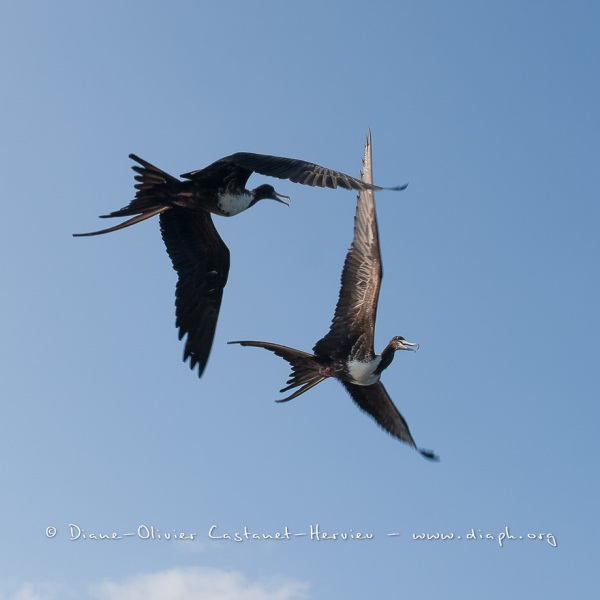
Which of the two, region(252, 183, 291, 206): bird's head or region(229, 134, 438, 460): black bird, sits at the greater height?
region(252, 183, 291, 206): bird's head

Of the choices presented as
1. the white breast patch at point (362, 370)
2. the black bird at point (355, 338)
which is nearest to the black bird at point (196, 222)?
the black bird at point (355, 338)

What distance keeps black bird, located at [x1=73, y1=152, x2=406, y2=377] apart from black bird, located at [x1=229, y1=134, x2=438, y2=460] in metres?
0.97

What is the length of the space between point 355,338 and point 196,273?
5.77 ft

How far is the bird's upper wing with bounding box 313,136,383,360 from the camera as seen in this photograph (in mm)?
10148

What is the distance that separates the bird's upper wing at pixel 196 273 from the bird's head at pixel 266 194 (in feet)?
1.71

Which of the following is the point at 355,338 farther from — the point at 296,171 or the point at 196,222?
the point at 296,171

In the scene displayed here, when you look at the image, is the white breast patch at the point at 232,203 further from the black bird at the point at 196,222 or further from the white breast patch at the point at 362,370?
the white breast patch at the point at 362,370

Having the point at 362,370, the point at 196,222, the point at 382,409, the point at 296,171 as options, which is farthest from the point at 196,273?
the point at 296,171

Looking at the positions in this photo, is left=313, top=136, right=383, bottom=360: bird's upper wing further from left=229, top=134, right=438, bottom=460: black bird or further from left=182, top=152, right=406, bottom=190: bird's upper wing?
left=182, top=152, right=406, bottom=190: bird's upper wing

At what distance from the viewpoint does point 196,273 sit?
10.6m

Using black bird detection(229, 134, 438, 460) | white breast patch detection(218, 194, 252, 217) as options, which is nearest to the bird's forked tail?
black bird detection(229, 134, 438, 460)

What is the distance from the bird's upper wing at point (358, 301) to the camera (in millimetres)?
10148

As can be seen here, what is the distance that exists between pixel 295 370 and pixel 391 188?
117 inches

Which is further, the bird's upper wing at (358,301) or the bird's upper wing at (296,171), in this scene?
the bird's upper wing at (358,301)
